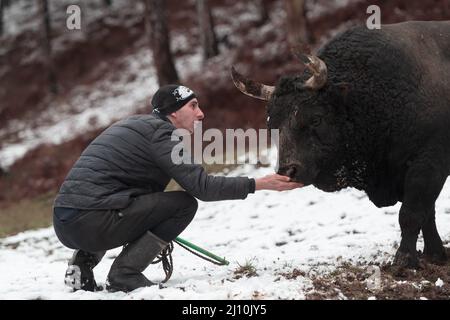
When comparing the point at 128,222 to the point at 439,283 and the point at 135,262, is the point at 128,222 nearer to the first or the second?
the point at 135,262

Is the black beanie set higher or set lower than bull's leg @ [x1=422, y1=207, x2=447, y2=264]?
higher

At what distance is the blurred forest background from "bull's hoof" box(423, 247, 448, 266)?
736cm

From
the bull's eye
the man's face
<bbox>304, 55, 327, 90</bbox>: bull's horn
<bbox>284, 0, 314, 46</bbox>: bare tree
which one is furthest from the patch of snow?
<bbox>284, 0, 314, 46</bbox>: bare tree

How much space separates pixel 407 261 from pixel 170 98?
7.72 ft

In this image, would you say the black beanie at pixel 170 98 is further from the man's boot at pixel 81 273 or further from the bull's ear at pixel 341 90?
the man's boot at pixel 81 273

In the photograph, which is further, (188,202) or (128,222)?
(188,202)

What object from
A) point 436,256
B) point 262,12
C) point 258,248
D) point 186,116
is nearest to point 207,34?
point 262,12

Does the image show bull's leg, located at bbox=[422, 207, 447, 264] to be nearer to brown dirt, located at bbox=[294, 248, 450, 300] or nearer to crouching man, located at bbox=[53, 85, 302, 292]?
brown dirt, located at bbox=[294, 248, 450, 300]

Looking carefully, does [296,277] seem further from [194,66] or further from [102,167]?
[194,66]

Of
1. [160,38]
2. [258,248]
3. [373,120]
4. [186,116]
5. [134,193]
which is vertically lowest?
[258,248]

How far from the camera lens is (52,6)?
122ft

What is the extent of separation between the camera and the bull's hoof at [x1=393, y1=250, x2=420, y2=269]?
5133mm

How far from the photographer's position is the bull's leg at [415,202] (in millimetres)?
5043

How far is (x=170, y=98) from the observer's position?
5078mm
